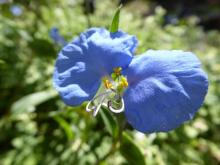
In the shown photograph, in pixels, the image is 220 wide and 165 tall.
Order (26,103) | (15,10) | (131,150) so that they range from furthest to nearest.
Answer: (15,10) → (26,103) → (131,150)

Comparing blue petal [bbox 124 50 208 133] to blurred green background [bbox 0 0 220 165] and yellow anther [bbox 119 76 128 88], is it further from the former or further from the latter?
blurred green background [bbox 0 0 220 165]

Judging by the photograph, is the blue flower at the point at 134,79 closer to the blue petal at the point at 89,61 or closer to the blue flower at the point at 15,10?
the blue petal at the point at 89,61

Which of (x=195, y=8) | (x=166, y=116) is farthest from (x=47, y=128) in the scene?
(x=195, y=8)

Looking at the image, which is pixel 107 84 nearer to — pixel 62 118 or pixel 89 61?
pixel 89 61

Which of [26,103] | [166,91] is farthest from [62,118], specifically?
[166,91]

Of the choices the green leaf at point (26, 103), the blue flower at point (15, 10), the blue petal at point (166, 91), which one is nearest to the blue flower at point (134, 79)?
the blue petal at point (166, 91)

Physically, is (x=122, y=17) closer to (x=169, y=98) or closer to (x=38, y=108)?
(x=38, y=108)

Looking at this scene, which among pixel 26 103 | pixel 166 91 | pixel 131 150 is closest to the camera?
pixel 166 91
